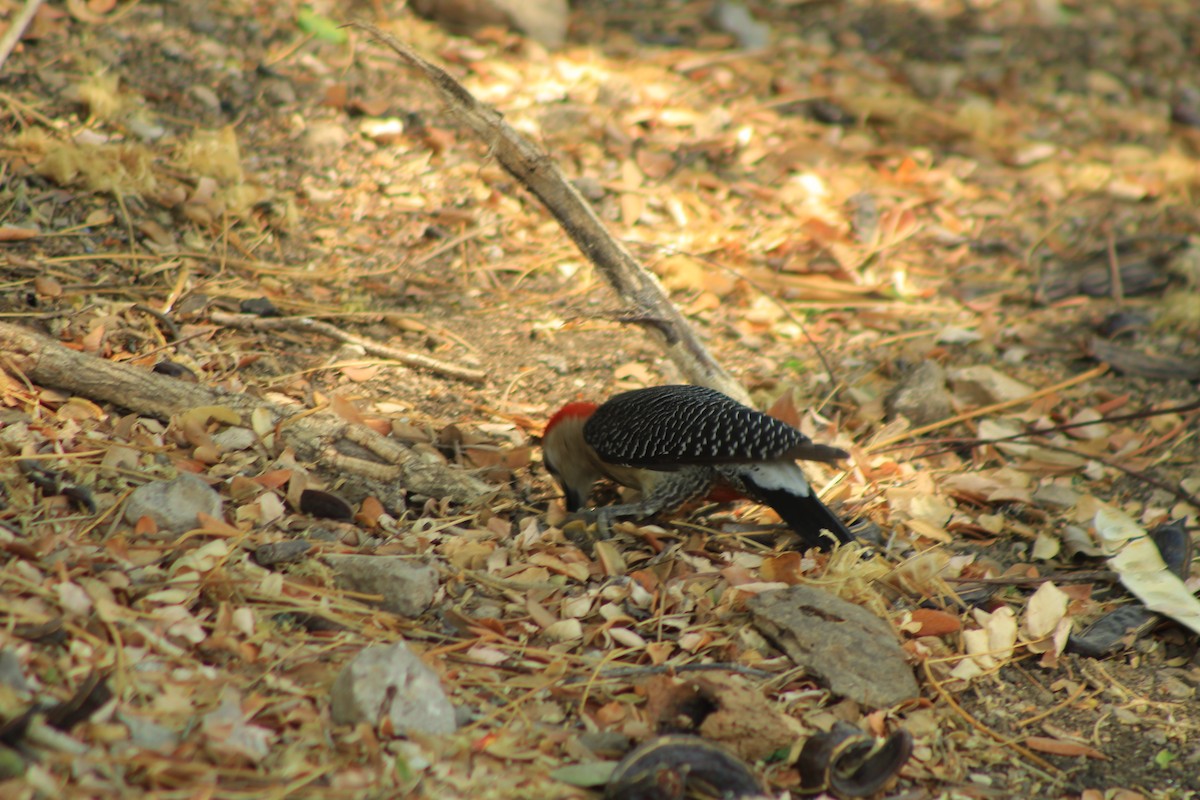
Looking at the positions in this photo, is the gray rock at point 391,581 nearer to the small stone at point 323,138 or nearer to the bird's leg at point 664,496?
the bird's leg at point 664,496

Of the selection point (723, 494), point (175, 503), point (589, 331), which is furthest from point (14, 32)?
point (723, 494)

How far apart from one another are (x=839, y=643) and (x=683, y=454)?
0.78 m

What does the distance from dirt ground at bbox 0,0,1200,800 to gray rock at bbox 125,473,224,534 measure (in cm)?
7

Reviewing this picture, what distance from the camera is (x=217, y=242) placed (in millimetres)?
4223

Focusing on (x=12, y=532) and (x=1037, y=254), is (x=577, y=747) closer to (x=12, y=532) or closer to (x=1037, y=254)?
(x=12, y=532)

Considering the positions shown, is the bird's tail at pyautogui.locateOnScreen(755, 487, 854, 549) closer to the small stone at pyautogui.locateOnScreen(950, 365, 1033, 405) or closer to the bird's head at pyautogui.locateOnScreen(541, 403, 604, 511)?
the bird's head at pyautogui.locateOnScreen(541, 403, 604, 511)

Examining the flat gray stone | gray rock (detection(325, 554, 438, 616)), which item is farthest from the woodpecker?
gray rock (detection(325, 554, 438, 616))

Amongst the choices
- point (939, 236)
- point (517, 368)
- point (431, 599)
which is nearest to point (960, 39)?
point (939, 236)

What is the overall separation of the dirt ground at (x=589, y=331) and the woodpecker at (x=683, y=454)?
15 centimetres

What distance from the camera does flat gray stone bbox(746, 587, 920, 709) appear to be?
2699 mm

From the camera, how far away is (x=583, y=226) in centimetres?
378

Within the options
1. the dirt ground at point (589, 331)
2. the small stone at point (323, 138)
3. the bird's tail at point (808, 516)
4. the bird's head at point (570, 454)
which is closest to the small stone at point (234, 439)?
the dirt ground at point (589, 331)

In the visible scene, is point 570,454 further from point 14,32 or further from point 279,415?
point 14,32

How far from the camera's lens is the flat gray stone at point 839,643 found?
106 inches
